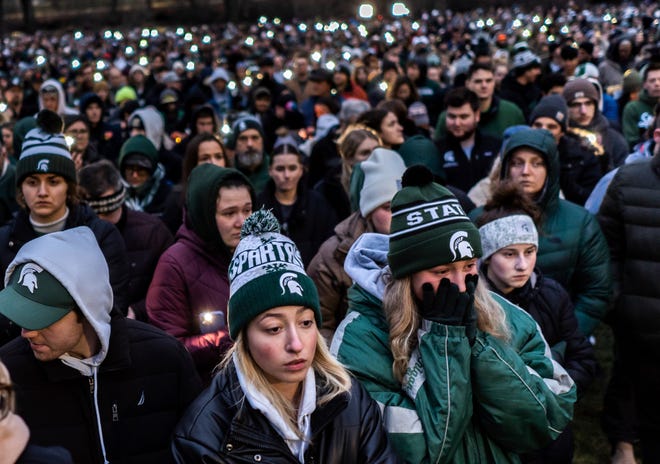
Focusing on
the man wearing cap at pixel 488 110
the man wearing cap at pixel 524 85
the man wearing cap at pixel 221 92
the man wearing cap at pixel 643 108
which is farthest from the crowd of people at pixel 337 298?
the man wearing cap at pixel 221 92

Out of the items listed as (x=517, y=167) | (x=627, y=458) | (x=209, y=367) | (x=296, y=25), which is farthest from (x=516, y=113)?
(x=296, y=25)

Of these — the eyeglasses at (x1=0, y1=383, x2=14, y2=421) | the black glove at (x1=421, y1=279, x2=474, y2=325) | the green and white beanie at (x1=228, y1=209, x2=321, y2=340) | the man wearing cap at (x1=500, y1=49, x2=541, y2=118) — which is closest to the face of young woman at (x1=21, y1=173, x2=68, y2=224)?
the green and white beanie at (x1=228, y1=209, x2=321, y2=340)

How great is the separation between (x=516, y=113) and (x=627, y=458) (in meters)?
4.01

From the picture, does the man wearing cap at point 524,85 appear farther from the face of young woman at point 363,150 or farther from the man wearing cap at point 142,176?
the man wearing cap at point 142,176

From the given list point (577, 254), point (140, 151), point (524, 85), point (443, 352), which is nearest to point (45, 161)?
point (140, 151)

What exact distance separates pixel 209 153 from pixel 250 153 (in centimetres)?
125

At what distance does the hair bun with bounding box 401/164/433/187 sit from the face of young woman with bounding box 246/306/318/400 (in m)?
0.66

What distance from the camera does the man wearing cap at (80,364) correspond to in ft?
9.25

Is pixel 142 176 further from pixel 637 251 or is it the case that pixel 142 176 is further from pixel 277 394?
pixel 277 394

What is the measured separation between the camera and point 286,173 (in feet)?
19.8

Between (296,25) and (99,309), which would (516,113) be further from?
(296,25)

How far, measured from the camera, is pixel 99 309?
2.92 metres

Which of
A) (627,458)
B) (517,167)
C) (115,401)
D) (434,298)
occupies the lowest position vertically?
(627,458)

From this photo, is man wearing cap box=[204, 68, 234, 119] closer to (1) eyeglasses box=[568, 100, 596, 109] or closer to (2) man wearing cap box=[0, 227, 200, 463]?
(1) eyeglasses box=[568, 100, 596, 109]
